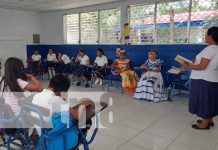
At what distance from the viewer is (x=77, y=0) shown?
6379mm

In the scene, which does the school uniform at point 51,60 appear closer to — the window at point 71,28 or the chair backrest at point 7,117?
the window at point 71,28

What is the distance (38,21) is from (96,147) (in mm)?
7536

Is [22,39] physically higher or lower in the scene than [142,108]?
higher

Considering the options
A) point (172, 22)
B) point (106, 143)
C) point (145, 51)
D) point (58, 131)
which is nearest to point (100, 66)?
point (145, 51)

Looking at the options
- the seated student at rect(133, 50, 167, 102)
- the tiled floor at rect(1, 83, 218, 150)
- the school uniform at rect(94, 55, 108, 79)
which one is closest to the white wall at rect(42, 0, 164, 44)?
the school uniform at rect(94, 55, 108, 79)

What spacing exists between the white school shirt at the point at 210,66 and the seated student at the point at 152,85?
1.75 metres

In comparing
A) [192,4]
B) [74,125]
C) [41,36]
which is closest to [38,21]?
[41,36]

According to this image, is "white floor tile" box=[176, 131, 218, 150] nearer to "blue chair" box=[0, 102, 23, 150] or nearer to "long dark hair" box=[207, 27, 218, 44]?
"long dark hair" box=[207, 27, 218, 44]

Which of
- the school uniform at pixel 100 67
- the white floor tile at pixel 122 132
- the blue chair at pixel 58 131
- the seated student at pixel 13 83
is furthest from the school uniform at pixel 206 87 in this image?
the school uniform at pixel 100 67

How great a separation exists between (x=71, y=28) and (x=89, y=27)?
36.8 inches

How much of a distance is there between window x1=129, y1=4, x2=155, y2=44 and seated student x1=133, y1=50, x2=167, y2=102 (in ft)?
4.52

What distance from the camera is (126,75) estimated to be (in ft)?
17.6

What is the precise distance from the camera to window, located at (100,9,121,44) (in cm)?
680

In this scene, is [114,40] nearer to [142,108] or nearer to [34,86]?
[142,108]
